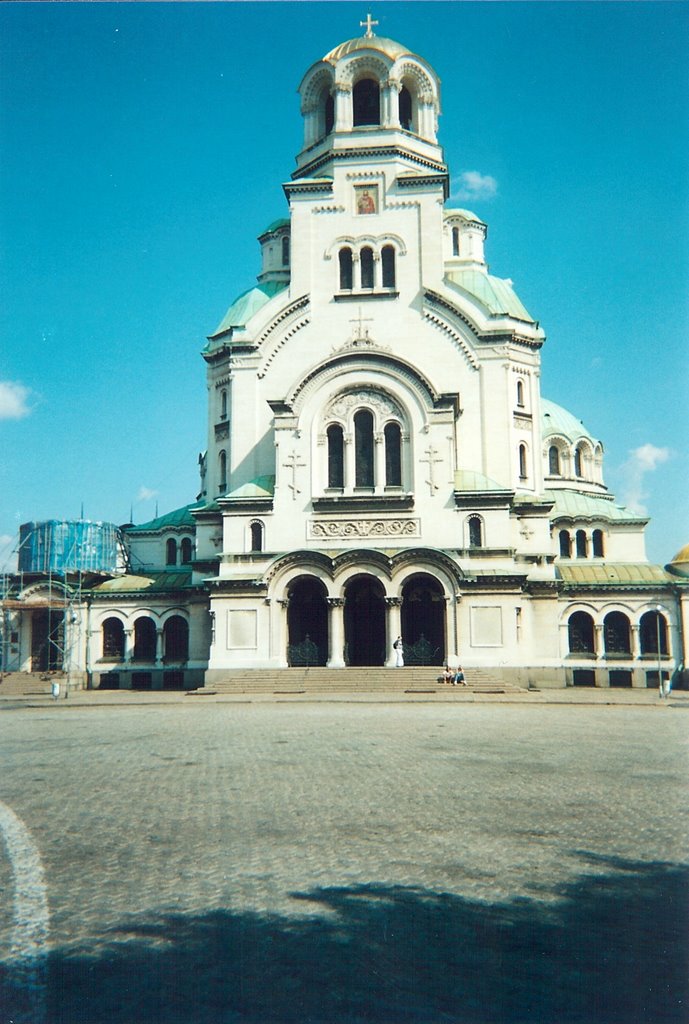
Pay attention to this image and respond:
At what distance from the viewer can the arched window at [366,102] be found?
50509mm

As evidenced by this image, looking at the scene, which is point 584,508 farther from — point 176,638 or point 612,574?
point 176,638

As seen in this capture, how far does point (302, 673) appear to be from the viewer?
129ft

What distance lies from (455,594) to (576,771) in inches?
933

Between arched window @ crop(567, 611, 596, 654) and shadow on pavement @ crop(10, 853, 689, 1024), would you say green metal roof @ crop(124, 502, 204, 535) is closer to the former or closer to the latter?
arched window @ crop(567, 611, 596, 654)

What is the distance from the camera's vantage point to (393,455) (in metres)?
42.4

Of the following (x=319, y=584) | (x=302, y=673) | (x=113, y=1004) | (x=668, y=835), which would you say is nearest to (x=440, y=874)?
(x=668, y=835)

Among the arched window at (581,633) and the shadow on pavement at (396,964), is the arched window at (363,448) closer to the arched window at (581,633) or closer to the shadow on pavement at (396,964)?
the arched window at (581,633)

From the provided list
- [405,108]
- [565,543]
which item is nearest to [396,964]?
[565,543]

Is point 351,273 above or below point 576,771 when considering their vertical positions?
above

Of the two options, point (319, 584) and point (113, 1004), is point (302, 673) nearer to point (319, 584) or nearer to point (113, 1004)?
point (319, 584)

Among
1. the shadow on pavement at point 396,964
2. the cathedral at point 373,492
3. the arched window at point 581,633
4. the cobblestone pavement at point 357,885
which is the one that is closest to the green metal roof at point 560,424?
the cathedral at point 373,492

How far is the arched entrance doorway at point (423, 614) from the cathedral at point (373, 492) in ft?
0.30

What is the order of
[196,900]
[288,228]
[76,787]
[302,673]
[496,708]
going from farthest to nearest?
[288,228] → [302,673] → [496,708] → [76,787] → [196,900]

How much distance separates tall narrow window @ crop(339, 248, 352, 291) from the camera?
47.1 m
